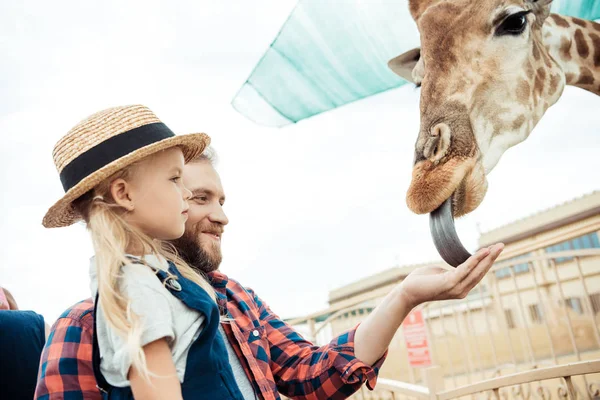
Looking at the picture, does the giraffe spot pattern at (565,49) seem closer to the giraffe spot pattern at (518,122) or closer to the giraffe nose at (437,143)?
the giraffe spot pattern at (518,122)

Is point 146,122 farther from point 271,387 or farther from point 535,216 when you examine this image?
point 535,216

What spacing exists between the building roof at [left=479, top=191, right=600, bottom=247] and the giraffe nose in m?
7.54

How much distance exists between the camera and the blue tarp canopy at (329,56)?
255 centimetres

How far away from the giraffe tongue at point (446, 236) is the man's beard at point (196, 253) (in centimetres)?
57

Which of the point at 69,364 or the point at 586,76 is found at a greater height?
the point at 586,76

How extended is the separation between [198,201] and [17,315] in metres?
0.59

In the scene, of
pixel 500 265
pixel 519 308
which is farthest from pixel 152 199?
pixel 519 308

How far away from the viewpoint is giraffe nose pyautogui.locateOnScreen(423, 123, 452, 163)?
129 centimetres

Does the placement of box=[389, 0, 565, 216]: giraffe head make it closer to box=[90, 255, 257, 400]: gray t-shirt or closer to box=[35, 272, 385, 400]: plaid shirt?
box=[35, 272, 385, 400]: plaid shirt

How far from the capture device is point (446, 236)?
3.77 ft

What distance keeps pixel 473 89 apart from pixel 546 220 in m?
9.83

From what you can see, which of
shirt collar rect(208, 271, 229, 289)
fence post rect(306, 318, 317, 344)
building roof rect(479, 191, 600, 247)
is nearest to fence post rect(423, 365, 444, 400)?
shirt collar rect(208, 271, 229, 289)

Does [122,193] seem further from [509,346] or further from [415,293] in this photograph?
[509,346]

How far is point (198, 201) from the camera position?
139 centimetres
